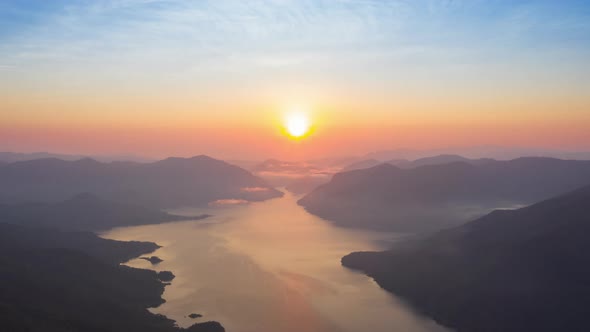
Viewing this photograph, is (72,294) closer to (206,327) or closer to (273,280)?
(206,327)

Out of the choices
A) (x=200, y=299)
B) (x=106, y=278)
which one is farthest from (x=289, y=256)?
(x=106, y=278)

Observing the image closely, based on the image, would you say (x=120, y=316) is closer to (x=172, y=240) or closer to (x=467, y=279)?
(x=467, y=279)

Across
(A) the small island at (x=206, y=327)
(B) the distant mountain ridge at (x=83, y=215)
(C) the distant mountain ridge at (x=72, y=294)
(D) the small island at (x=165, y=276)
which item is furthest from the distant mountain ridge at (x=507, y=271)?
(B) the distant mountain ridge at (x=83, y=215)

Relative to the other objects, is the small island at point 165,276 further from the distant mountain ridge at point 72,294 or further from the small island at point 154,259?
the small island at point 154,259

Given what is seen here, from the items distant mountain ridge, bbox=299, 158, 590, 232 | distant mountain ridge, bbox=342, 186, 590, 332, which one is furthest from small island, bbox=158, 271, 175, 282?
distant mountain ridge, bbox=299, 158, 590, 232

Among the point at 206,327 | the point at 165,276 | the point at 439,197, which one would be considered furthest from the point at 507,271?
the point at 439,197

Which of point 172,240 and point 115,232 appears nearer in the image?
point 172,240
